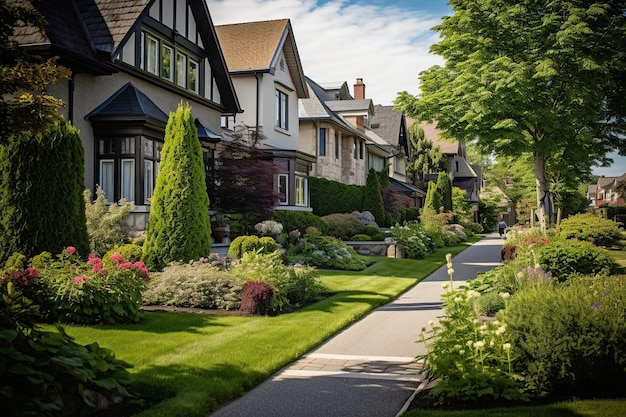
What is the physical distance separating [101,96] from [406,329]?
462 inches

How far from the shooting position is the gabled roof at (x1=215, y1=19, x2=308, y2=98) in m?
27.2

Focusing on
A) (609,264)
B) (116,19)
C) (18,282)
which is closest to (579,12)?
(609,264)

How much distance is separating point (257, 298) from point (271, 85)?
18.5 metres

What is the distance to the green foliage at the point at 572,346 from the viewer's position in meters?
5.76

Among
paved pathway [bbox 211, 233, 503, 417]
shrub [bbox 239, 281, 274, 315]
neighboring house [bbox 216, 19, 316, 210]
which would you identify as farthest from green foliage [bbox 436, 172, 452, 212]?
shrub [bbox 239, 281, 274, 315]

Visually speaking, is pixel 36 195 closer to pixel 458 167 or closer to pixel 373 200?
pixel 373 200

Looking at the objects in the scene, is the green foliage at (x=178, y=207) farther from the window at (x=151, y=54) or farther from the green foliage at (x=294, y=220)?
the green foliage at (x=294, y=220)

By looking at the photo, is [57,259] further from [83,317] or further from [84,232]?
[83,317]

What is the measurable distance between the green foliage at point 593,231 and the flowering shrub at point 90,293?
15.8m

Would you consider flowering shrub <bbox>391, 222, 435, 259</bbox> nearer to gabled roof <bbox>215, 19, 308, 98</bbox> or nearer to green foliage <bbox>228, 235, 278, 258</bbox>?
green foliage <bbox>228, 235, 278, 258</bbox>

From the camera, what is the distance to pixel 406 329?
9.92m

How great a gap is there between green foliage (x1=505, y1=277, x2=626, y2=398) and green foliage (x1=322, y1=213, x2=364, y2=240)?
64.1 feet

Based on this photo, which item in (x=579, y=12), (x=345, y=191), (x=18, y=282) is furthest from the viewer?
(x=345, y=191)

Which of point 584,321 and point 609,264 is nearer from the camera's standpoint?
point 584,321
